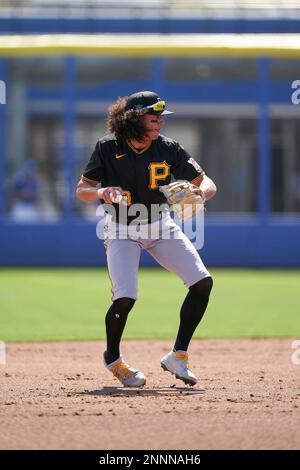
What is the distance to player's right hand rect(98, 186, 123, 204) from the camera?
224 inches

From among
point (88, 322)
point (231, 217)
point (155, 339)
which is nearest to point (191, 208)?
point (155, 339)

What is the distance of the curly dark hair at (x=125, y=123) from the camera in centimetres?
600

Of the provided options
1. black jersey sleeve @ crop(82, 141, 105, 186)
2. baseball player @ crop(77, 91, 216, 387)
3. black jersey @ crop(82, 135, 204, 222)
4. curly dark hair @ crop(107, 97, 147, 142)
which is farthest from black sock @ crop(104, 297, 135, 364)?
curly dark hair @ crop(107, 97, 147, 142)

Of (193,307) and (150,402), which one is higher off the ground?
(193,307)

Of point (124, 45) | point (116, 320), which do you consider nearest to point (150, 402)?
point (116, 320)

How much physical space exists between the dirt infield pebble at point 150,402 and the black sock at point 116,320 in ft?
0.81

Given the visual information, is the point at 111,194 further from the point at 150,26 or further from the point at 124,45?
the point at 150,26

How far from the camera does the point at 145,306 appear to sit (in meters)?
11.4

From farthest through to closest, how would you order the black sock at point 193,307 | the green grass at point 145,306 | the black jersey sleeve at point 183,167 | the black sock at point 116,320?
the green grass at point 145,306, the black jersey sleeve at point 183,167, the black sock at point 193,307, the black sock at point 116,320

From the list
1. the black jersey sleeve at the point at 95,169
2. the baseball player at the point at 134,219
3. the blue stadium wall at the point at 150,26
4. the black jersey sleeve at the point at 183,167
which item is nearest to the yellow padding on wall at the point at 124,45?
the blue stadium wall at the point at 150,26

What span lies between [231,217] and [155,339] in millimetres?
9901

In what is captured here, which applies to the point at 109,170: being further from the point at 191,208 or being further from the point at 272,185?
the point at 272,185

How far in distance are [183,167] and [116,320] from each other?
3.49 ft

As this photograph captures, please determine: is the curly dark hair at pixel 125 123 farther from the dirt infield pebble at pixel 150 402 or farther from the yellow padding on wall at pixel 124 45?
the yellow padding on wall at pixel 124 45
